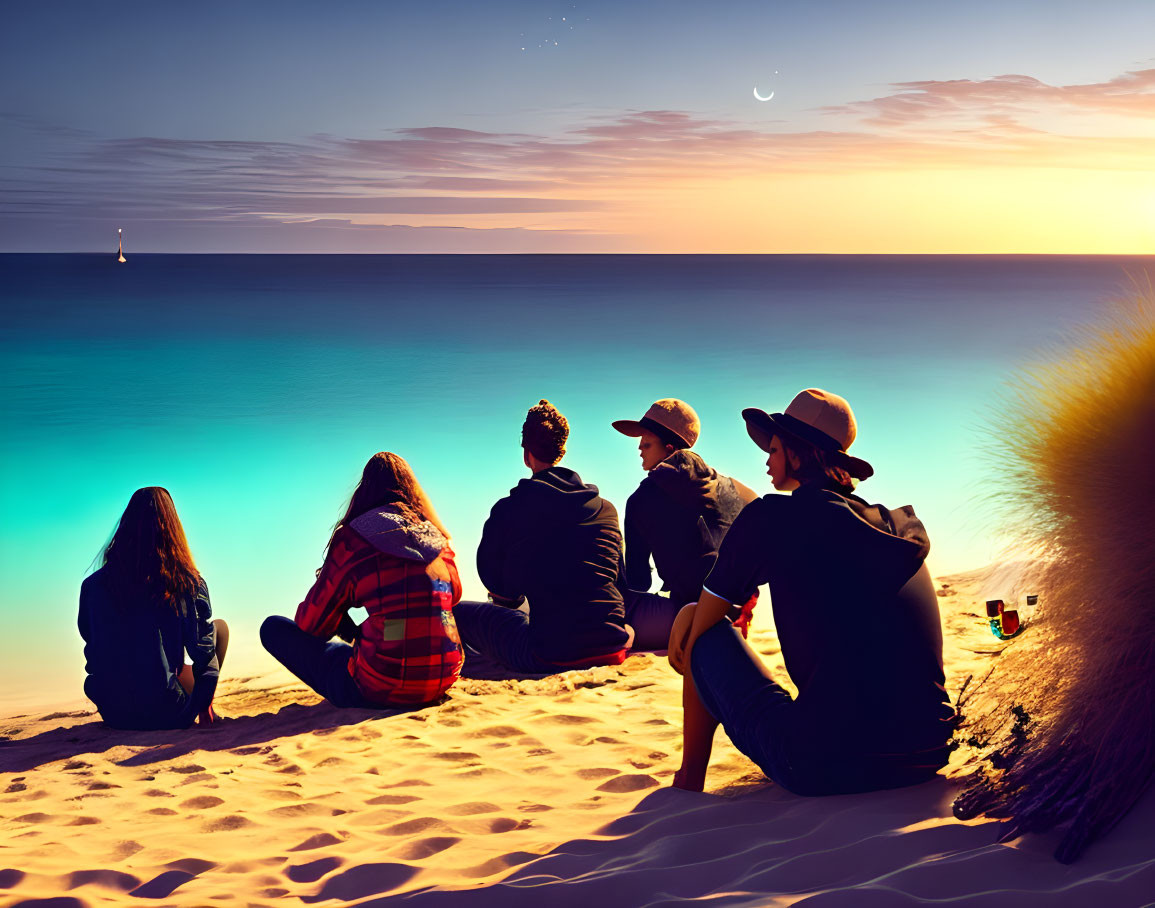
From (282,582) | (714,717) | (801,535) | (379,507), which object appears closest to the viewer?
(801,535)

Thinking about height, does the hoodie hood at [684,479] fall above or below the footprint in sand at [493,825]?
above

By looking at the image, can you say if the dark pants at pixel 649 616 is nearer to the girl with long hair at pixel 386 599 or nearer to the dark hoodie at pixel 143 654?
the girl with long hair at pixel 386 599

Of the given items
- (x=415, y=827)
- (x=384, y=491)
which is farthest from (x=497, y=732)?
(x=384, y=491)

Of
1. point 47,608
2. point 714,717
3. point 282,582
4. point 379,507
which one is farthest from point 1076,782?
point 47,608

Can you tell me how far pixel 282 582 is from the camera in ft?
28.1

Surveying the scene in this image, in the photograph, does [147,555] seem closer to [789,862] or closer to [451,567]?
[451,567]

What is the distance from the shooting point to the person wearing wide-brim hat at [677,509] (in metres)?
5.17

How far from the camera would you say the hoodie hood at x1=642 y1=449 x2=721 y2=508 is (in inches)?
202

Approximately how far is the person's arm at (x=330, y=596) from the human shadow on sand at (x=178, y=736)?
45 centimetres

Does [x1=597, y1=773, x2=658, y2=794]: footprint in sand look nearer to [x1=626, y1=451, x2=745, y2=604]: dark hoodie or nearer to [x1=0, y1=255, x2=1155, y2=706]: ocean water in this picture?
[x1=0, y1=255, x2=1155, y2=706]: ocean water

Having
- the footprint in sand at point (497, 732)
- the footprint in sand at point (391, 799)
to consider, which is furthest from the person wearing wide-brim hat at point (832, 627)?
the footprint in sand at point (497, 732)

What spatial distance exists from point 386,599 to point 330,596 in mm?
277

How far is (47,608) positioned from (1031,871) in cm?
774

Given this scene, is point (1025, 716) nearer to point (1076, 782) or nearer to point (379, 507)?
point (1076, 782)
